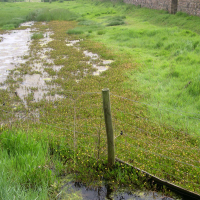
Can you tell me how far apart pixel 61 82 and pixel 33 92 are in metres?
1.33

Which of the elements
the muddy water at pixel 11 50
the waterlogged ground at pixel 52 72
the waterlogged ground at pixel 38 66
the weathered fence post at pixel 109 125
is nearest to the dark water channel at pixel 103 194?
the waterlogged ground at pixel 52 72

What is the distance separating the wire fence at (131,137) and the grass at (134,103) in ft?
0.06

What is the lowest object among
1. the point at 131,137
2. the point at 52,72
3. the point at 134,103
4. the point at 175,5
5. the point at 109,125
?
the point at 131,137

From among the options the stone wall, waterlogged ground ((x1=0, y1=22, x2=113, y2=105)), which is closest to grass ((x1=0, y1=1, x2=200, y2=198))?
waterlogged ground ((x1=0, y1=22, x2=113, y2=105))

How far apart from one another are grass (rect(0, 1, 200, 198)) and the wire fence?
18 mm

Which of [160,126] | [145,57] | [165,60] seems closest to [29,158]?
[160,126]

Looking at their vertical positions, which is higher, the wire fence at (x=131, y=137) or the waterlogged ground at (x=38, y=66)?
the waterlogged ground at (x=38, y=66)

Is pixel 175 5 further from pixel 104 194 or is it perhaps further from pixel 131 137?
pixel 104 194

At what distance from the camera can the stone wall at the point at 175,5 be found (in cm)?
1745

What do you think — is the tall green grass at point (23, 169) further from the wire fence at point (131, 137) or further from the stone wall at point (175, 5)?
the stone wall at point (175, 5)

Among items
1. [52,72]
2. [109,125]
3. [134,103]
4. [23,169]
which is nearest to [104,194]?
[109,125]

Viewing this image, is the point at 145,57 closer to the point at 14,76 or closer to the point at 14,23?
the point at 14,76

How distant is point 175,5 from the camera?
20.7 metres

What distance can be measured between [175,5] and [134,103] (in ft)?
54.2
